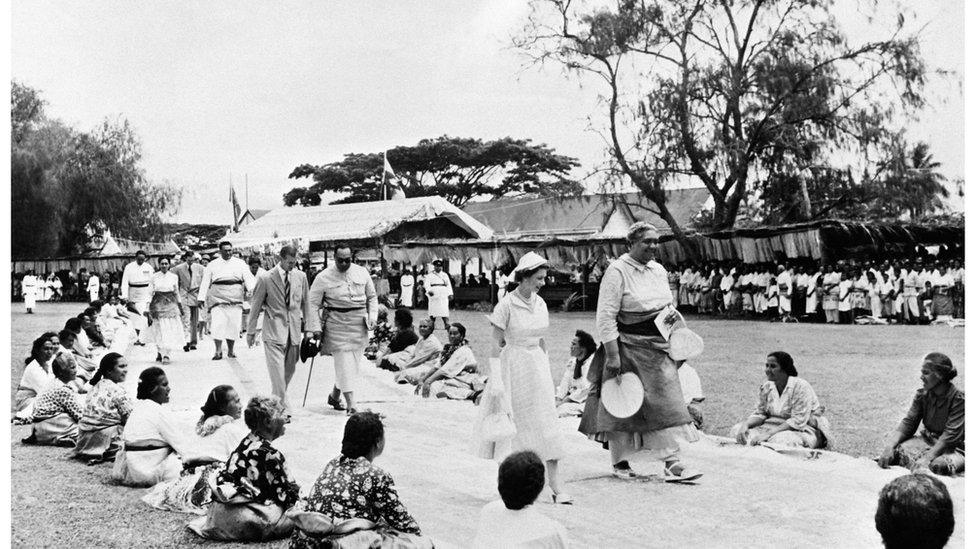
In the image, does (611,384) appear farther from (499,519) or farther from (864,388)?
(864,388)

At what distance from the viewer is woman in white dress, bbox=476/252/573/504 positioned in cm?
518

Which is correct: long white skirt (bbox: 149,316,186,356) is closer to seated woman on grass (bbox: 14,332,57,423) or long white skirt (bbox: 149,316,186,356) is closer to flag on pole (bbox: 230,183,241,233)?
flag on pole (bbox: 230,183,241,233)

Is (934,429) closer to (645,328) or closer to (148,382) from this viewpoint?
(645,328)

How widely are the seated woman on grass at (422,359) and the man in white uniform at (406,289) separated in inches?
427

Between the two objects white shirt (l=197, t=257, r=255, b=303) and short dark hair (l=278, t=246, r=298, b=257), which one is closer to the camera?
short dark hair (l=278, t=246, r=298, b=257)

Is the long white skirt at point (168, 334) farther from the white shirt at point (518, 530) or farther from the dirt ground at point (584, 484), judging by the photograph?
the white shirt at point (518, 530)

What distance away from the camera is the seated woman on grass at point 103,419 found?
20.5 feet

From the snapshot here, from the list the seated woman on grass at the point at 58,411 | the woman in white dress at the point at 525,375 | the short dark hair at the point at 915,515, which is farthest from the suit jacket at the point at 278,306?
the short dark hair at the point at 915,515

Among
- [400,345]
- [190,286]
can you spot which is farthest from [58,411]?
[190,286]

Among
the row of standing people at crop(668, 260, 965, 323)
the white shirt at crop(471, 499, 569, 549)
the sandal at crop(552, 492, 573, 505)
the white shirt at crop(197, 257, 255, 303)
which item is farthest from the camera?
the row of standing people at crop(668, 260, 965, 323)

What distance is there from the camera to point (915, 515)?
7.94ft

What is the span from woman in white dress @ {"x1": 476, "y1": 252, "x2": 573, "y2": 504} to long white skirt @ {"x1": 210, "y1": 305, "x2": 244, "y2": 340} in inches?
246

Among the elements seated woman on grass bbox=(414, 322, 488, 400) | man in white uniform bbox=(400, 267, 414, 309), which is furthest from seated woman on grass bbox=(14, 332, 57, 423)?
man in white uniform bbox=(400, 267, 414, 309)

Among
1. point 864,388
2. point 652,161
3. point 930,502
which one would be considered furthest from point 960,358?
point 930,502
